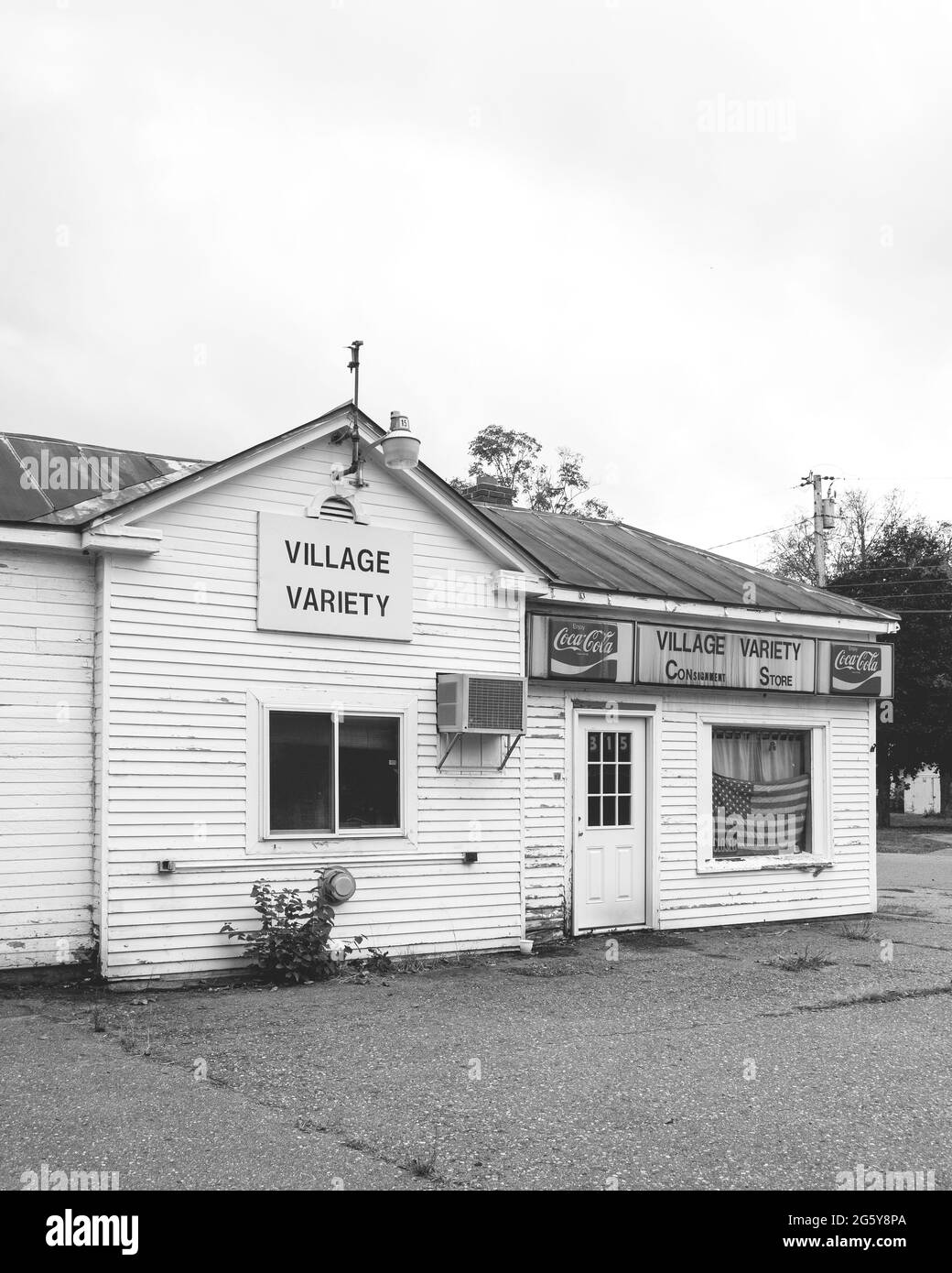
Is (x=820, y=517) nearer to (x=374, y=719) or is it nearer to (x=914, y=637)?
(x=914, y=637)

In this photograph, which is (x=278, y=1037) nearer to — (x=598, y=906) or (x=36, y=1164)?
(x=36, y=1164)

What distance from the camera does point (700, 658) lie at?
12.9 metres

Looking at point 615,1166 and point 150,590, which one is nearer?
point 615,1166

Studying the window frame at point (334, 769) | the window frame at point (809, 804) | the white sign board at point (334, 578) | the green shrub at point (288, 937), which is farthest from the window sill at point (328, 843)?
the window frame at point (809, 804)

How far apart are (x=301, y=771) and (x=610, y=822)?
12.3ft

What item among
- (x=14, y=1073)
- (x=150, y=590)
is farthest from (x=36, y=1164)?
(x=150, y=590)

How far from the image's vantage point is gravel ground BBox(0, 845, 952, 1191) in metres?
5.30

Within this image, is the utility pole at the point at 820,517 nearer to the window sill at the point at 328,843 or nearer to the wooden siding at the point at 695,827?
the wooden siding at the point at 695,827

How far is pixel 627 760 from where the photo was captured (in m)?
12.7

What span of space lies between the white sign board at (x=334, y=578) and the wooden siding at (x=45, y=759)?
1.52m

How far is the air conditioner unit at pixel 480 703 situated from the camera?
34.8ft

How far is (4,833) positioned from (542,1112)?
4.81m

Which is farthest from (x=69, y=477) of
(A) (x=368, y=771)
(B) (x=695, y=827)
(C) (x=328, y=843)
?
(B) (x=695, y=827)

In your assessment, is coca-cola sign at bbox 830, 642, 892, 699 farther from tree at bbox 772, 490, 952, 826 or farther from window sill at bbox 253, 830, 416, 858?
tree at bbox 772, 490, 952, 826
